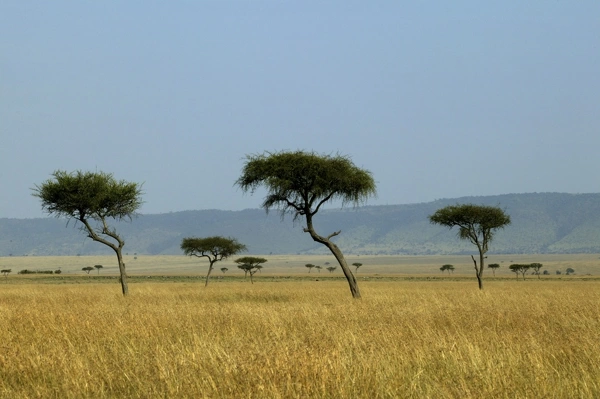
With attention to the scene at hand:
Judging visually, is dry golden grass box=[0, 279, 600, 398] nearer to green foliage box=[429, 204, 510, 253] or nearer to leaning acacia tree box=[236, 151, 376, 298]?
leaning acacia tree box=[236, 151, 376, 298]

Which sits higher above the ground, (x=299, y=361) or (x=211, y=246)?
(x=211, y=246)

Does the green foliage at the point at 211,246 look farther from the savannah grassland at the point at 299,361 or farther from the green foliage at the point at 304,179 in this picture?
the savannah grassland at the point at 299,361

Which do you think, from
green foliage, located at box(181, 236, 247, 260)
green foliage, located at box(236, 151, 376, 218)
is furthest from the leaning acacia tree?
green foliage, located at box(181, 236, 247, 260)

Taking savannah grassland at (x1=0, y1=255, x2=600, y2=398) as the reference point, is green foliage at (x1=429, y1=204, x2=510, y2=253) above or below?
above

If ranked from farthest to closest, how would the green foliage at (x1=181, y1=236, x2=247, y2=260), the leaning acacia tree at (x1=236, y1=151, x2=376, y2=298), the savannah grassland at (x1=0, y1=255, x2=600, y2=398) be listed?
the green foliage at (x1=181, y1=236, x2=247, y2=260)
the leaning acacia tree at (x1=236, y1=151, x2=376, y2=298)
the savannah grassland at (x1=0, y1=255, x2=600, y2=398)

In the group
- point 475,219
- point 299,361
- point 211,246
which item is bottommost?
point 299,361

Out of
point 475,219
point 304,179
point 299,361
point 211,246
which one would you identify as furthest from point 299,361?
point 211,246

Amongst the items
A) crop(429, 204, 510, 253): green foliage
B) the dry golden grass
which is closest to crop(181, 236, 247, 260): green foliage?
crop(429, 204, 510, 253): green foliage

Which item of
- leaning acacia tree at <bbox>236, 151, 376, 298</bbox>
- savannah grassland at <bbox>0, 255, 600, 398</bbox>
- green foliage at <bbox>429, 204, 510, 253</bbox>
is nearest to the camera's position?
savannah grassland at <bbox>0, 255, 600, 398</bbox>

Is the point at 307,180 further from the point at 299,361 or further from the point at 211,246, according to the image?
the point at 211,246

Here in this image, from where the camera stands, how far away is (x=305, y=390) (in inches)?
→ 291

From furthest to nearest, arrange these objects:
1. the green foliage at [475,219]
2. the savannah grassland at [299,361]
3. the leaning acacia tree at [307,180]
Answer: the green foliage at [475,219] < the leaning acacia tree at [307,180] < the savannah grassland at [299,361]

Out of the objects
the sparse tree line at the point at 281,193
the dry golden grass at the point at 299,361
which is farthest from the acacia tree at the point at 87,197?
the dry golden grass at the point at 299,361

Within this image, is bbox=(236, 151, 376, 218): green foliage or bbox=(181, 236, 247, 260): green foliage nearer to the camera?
bbox=(236, 151, 376, 218): green foliage
